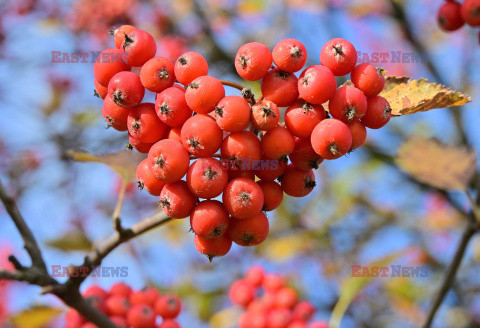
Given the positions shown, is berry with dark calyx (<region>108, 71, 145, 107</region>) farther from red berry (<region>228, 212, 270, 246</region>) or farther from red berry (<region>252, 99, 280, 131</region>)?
red berry (<region>228, 212, 270, 246</region>)

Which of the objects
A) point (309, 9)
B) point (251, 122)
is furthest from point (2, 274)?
point (309, 9)

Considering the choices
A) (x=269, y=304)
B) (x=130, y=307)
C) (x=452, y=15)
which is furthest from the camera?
(x=269, y=304)

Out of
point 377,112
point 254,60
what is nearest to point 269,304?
point 377,112

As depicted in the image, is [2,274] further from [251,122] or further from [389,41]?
[389,41]

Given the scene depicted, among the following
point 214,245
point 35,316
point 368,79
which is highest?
point 368,79

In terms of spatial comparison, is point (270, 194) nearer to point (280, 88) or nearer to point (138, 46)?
point (280, 88)

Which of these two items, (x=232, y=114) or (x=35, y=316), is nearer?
(x=232, y=114)

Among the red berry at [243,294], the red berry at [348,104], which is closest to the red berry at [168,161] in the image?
the red berry at [348,104]
